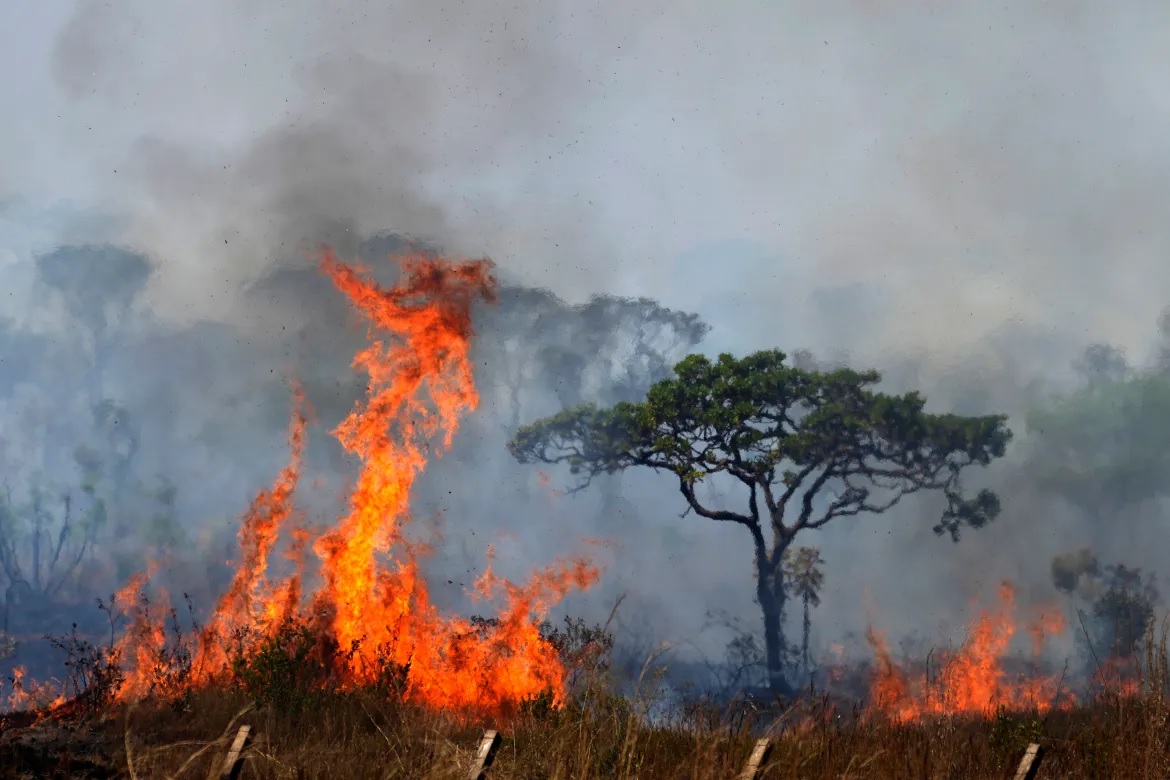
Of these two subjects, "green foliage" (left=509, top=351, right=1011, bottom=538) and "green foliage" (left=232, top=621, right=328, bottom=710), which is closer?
"green foliage" (left=232, top=621, right=328, bottom=710)

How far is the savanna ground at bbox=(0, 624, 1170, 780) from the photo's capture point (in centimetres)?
600

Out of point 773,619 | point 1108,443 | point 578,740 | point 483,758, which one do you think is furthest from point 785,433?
point 1108,443

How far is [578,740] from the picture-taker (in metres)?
6.56

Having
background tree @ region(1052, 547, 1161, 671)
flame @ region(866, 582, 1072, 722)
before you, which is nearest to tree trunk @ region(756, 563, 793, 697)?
flame @ region(866, 582, 1072, 722)

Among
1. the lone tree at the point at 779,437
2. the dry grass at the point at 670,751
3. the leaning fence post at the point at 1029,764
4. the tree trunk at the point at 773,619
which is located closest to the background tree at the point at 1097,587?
the lone tree at the point at 779,437

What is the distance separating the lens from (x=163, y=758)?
8242mm

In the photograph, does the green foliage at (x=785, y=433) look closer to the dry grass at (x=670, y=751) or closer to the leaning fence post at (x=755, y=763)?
the dry grass at (x=670, y=751)

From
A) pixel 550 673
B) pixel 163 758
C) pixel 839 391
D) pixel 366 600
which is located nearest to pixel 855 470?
pixel 839 391

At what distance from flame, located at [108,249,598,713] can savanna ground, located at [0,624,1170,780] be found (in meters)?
1.81

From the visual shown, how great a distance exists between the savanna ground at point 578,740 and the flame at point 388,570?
181cm

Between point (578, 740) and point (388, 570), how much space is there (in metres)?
11.9

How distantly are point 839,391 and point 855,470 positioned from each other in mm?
2902

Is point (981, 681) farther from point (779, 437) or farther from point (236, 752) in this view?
point (236, 752)

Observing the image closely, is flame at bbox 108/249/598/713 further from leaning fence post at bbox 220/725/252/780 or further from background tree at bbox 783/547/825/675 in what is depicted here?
background tree at bbox 783/547/825/675
